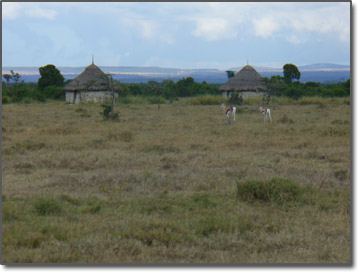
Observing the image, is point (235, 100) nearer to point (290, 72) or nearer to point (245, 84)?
point (245, 84)

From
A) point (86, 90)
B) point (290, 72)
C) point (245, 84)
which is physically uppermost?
point (290, 72)

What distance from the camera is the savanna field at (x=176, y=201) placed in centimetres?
405

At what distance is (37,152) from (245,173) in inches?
166

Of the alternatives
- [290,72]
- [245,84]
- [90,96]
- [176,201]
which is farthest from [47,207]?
[290,72]

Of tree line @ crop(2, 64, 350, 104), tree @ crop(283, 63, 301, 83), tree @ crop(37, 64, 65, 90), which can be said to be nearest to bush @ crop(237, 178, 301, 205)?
tree line @ crop(2, 64, 350, 104)

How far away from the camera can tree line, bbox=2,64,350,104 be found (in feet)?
83.3

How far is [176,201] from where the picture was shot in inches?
221

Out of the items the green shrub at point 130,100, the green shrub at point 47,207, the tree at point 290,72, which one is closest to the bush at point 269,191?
the green shrub at point 47,207

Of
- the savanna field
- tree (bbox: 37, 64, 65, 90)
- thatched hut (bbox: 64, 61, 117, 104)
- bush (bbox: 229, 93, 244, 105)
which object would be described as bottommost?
the savanna field

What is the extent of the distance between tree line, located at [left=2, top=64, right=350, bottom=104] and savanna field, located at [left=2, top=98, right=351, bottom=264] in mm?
11802

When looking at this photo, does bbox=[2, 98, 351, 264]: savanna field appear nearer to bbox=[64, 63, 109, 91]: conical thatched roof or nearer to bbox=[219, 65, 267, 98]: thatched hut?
bbox=[64, 63, 109, 91]: conical thatched roof

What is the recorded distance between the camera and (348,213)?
5156 mm

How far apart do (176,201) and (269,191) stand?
44.1 inches

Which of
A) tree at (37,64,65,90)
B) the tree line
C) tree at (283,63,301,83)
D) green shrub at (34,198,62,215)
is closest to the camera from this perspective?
green shrub at (34,198,62,215)
